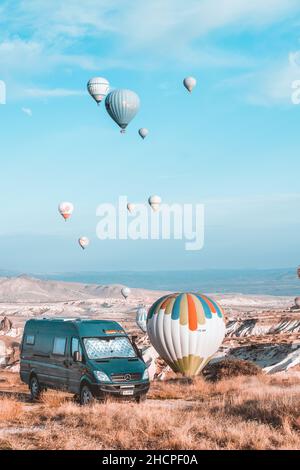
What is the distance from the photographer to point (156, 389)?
83.0 ft

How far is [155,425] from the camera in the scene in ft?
47.0

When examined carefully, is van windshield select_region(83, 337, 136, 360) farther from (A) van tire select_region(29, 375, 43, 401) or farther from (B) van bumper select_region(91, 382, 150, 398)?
(A) van tire select_region(29, 375, 43, 401)

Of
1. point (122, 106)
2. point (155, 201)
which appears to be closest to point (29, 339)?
point (122, 106)

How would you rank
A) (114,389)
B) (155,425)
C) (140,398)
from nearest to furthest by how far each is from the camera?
1. (155,425)
2. (114,389)
3. (140,398)

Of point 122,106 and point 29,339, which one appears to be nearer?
point 29,339

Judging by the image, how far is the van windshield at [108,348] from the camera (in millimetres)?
19344

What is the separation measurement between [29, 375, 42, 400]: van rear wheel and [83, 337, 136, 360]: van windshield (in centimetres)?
298

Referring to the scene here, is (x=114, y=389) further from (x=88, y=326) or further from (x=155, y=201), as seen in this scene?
(x=155, y=201)

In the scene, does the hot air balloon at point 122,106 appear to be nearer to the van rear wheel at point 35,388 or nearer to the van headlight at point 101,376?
the van rear wheel at point 35,388

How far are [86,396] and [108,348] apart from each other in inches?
61.8

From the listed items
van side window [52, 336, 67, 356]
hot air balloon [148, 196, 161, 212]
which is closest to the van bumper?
van side window [52, 336, 67, 356]

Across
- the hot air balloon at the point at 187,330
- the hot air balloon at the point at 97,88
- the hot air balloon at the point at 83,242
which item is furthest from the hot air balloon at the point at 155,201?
the hot air balloon at the point at 187,330

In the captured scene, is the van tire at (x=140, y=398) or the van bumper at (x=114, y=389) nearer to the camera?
the van bumper at (x=114, y=389)
